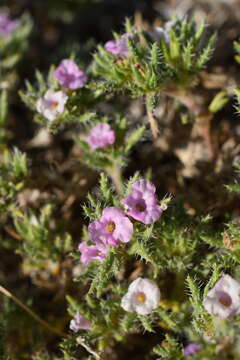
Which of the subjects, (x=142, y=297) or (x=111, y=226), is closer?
(x=111, y=226)

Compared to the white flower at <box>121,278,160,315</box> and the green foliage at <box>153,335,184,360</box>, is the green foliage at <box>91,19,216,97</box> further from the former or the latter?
the green foliage at <box>153,335,184,360</box>

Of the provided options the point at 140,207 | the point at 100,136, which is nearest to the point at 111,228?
the point at 140,207

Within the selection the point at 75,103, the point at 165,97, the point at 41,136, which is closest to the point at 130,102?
the point at 165,97

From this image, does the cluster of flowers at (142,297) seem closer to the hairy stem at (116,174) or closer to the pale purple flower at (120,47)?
the hairy stem at (116,174)

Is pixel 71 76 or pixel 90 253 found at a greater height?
pixel 71 76

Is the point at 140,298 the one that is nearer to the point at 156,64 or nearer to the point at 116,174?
the point at 116,174

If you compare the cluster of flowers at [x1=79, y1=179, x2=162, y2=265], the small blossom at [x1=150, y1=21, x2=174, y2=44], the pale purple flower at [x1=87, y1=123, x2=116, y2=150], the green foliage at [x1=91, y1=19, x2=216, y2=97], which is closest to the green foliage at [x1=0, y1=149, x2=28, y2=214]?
the pale purple flower at [x1=87, y1=123, x2=116, y2=150]

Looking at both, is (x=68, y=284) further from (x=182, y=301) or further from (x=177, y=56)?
(x=177, y=56)
